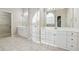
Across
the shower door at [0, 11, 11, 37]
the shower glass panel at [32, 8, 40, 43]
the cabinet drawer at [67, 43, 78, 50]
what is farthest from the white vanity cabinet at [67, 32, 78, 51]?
the shower door at [0, 11, 11, 37]

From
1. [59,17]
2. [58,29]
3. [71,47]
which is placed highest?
[59,17]

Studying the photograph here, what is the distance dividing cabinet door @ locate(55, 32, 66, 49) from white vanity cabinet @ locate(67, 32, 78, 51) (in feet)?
0.22


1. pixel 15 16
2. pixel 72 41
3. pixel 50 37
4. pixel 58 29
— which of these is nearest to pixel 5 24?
pixel 15 16

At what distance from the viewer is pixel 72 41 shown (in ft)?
6.89

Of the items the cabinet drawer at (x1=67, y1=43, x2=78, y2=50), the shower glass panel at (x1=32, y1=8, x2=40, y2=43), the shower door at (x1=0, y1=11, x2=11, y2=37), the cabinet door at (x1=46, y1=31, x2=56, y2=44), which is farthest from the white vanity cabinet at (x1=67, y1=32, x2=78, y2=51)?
the shower door at (x1=0, y1=11, x2=11, y2=37)

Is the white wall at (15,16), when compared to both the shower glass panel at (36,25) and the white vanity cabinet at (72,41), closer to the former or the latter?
the shower glass panel at (36,25)

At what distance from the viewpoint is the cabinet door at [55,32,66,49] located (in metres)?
2.14

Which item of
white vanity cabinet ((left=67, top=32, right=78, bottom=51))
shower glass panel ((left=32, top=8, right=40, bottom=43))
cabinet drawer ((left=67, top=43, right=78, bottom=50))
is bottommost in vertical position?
cabinet drawer ((left=67, top=43, right=78, bottom=50))

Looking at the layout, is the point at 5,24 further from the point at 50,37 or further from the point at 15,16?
the point at 50,37

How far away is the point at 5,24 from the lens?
2168 millimetres

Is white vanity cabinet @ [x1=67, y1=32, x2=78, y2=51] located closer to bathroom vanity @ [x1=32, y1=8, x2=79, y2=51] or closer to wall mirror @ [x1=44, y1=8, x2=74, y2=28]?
bathroom vanity @ [x1=32, y1=8, x2=79, y2=51]

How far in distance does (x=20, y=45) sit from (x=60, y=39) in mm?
707

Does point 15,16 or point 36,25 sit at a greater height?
point 15,16

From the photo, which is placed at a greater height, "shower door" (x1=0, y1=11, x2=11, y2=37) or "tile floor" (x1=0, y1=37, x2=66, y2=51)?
"shower door" (x1=0, y1=11, x2=11, y2=37)
